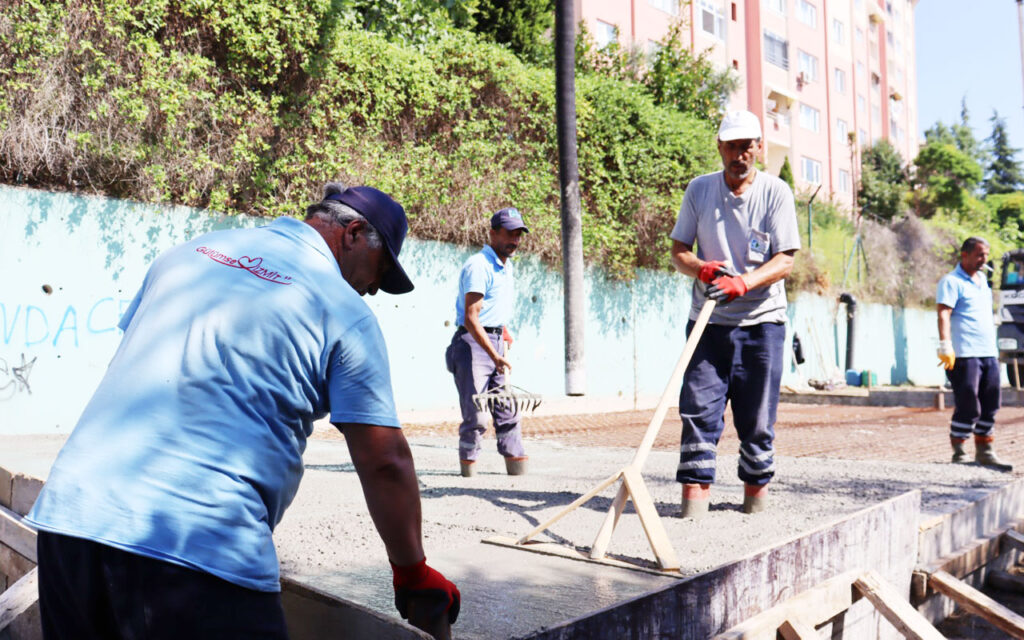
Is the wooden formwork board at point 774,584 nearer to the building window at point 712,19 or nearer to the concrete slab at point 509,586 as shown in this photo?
the concrete slab at point 509,586

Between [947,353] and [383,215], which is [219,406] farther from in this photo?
[947,353]

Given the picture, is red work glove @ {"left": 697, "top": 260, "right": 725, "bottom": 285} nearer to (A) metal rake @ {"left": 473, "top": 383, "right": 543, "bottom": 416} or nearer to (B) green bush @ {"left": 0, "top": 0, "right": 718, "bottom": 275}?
(A) metal rake @ {"left": 473, "top": 383, "right": 543, "bottom": 416}

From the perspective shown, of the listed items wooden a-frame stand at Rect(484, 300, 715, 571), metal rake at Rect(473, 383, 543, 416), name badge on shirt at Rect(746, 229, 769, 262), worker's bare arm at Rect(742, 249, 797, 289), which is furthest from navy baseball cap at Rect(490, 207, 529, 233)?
wooden a-frame stand at Rect(484, 300, 715, 571)

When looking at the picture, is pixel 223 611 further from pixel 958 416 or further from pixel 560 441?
pixel 560 441

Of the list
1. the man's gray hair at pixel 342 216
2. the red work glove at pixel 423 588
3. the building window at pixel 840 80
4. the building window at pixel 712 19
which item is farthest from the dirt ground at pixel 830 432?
the building window at pixel 840 80

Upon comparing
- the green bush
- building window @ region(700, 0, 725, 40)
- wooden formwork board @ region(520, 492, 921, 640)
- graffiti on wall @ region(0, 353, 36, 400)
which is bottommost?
wooden formwork board @ region(520, 492, 921, 640)

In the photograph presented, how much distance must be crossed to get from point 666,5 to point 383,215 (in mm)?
30128

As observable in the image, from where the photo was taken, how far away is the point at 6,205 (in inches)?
337

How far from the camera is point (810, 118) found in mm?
39219

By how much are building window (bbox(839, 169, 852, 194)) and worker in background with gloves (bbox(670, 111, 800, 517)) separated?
132ft

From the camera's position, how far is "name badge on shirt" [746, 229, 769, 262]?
458 centimetres

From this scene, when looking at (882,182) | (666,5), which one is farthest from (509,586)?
(882,182)

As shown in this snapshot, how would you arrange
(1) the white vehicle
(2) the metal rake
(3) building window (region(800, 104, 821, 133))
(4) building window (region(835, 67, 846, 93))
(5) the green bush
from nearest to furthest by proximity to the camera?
(2) the metal rake → (5) the green bush → (1) the white vehicle → (3) building window (region(800, 104, 821, 133)) → (4) building window (region(835, 67, 846, 93))

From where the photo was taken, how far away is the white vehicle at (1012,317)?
691 inches
